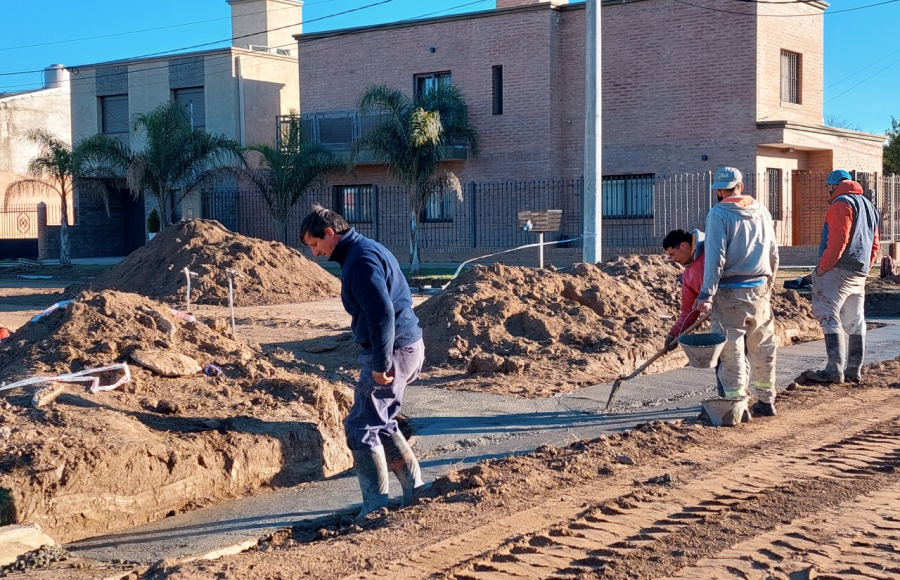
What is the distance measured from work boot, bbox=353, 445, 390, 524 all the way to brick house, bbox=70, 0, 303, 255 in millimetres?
29477

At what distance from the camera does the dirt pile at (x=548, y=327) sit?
35.3 ft

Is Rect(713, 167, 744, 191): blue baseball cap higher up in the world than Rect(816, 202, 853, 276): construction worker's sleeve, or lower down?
higher up

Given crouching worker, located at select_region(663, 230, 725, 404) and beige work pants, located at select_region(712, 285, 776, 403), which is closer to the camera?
beige work pants, located at select_region(712, 285, 776, 403)

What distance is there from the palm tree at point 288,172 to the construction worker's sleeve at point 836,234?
21.8 m

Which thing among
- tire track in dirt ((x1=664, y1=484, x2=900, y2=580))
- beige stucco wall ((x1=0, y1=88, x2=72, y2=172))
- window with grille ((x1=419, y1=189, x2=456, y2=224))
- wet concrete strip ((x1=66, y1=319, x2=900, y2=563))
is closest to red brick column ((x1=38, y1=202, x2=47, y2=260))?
beige stucco wall ((x1=0, y1=88, x2=72, y2=172))

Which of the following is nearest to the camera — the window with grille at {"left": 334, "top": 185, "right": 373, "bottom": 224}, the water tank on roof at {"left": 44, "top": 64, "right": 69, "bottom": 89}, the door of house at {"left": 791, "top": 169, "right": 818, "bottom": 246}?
the door of house at {"left": 791, "top": 169, "right": 818, "bottom": 246}

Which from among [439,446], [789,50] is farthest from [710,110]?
[439,446]

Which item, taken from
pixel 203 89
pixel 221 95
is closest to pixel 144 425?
pixel 221 95

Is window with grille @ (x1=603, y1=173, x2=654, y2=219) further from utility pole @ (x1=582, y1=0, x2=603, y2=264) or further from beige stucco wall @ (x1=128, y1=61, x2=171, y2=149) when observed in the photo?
beige stucco wall @ (x1=128, y1=61, x2=171, y2=149)

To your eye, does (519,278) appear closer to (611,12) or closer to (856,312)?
(856,312)

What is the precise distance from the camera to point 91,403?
7059mm

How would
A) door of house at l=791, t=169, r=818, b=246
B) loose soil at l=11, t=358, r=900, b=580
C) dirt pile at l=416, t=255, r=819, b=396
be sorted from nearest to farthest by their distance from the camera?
loose soil at l=11, t=358, r=900, b=580, dirt pile at l=416, t=255, r=819, b=396, door of house at l=791, t=169, r=818, b=246

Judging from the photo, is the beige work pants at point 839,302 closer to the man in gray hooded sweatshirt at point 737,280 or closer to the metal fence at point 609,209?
the man in gray hooded sweatshirt at point 737,280

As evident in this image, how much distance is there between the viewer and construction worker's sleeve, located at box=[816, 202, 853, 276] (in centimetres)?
957
